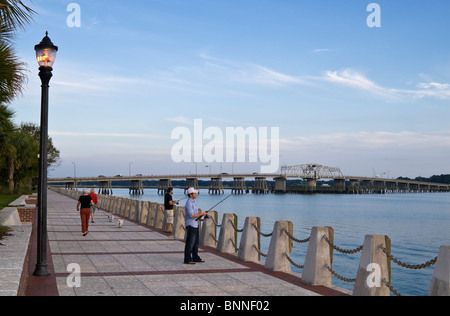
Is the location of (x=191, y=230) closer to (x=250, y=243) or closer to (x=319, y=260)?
(x=250, y=243)

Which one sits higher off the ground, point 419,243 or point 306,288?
point 306,288

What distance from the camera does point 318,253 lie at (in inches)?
405

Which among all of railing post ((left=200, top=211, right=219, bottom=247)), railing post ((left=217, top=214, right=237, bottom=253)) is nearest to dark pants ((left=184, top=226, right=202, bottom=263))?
railing post ((left=217, top=214, right=237, bottom=253))

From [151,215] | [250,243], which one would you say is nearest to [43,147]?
[250,243]

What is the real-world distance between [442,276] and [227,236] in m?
8.43

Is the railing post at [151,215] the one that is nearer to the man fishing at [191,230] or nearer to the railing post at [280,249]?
the man fishing at [191,230]

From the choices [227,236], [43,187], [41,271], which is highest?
[43,187]

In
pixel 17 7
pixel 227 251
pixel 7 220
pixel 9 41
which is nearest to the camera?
pixel 17 7

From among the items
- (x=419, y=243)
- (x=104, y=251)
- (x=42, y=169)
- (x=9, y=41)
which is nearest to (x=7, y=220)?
(x=104, y=251)

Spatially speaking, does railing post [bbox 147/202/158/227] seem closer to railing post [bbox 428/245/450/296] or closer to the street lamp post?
the street lamp post

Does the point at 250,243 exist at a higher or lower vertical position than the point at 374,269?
lower

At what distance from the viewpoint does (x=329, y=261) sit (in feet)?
34.2

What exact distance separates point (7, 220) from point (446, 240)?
1474 inches
